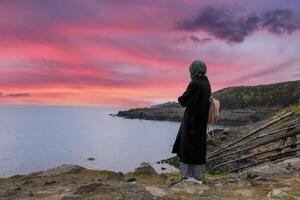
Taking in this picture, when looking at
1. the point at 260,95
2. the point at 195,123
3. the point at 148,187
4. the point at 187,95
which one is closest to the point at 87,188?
A: the point at 148,187

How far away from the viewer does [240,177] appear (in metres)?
10.5

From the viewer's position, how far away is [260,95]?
559ft

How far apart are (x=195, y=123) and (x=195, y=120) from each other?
7cm

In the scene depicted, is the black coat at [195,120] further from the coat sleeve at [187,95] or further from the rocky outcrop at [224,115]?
the rocky outcrop at [224,115]

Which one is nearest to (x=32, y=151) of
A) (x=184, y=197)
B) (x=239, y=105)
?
(x=184, y=197)

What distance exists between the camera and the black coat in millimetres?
9680

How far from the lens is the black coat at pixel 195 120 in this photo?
31.8 ft

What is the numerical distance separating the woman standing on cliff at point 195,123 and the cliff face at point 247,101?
119 m

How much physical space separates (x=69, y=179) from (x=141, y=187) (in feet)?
9.70

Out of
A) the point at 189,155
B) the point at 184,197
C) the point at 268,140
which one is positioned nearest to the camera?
the point at 184,197

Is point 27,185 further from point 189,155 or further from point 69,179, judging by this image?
point 189,155

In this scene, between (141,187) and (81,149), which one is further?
(81,149)

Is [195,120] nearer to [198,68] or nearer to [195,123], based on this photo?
[195,123]

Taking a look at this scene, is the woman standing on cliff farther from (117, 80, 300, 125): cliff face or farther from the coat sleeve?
(117, 80, 300, 125): cliff face
